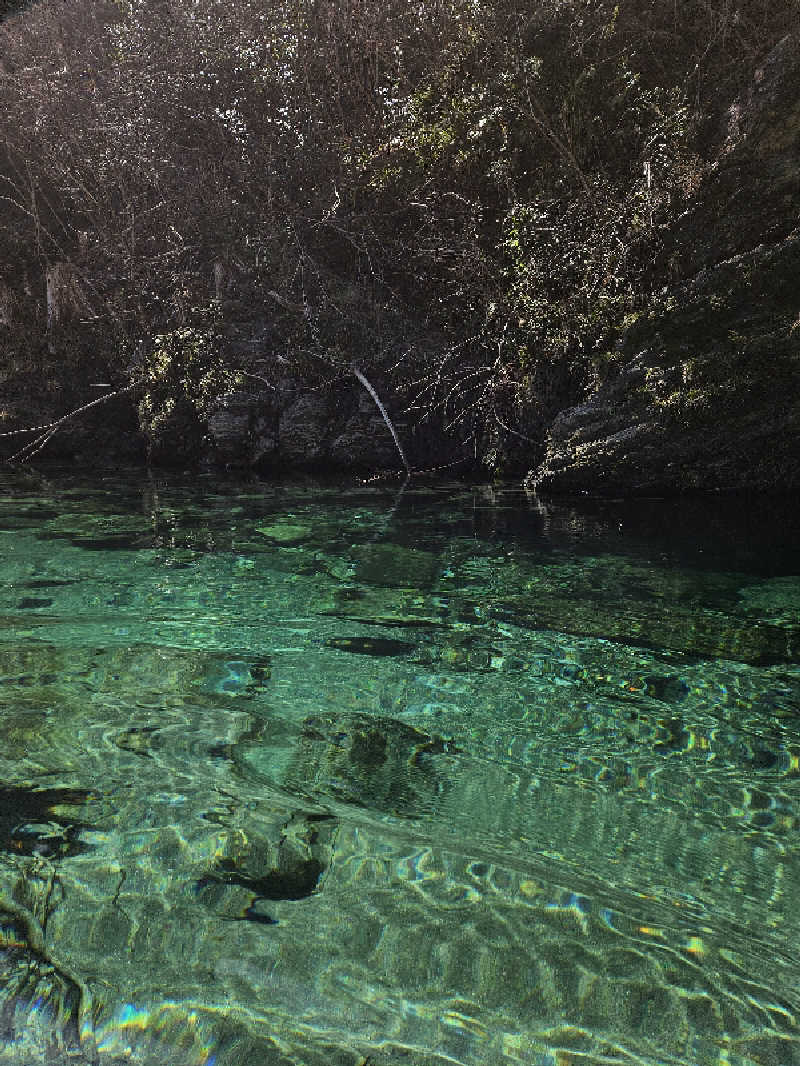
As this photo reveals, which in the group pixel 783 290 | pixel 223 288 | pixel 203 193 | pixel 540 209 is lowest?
pixel 783 290

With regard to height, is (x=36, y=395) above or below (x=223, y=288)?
below

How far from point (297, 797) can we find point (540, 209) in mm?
7962

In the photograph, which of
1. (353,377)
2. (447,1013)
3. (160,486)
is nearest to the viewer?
(447,1013)

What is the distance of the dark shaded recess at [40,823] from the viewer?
199cm

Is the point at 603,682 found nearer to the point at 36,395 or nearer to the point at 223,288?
the point at 223,288

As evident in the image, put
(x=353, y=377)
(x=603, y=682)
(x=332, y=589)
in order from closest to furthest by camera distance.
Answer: (x=603, y=682) < (x=332, y=589) < (x=353, y=377)

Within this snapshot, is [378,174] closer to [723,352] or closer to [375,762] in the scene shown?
[723,352]

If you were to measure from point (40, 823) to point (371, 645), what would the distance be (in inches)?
69.0

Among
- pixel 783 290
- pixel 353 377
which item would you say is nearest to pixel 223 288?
pixel 353 377

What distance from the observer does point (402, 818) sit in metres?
2.22

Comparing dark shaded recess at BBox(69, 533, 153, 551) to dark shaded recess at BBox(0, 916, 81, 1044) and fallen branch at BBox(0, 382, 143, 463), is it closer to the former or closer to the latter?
dark shaded recess at BBox(0, 916, 81, 1044)

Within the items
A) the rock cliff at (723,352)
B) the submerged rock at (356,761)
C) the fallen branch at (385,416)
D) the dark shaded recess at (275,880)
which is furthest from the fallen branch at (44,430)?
the dark shaded recess at (275,880)

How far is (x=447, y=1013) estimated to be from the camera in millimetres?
1541

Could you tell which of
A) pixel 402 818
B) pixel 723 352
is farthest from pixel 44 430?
pixel 402 818
